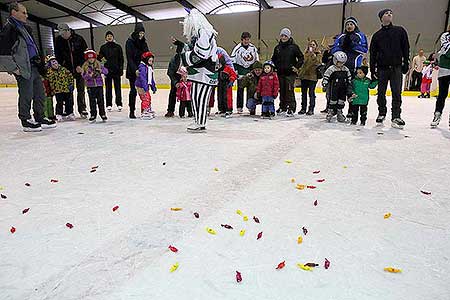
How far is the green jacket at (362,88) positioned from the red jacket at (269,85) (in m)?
1.09

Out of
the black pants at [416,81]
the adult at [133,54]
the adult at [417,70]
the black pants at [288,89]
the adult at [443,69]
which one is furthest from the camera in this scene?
the black pants at [416,81]

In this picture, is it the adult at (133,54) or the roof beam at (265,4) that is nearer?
the adult at (133,54)

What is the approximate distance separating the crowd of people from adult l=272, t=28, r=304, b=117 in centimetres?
1

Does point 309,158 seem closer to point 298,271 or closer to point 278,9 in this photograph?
point 298,271

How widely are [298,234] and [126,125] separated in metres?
3.21

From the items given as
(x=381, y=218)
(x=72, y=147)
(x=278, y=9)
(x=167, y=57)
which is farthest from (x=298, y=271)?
(x=167, y=57)

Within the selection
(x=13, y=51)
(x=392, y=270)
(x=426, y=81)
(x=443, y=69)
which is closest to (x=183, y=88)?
(x=13, y=51)

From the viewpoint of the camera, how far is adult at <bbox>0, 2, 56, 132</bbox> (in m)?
3.07

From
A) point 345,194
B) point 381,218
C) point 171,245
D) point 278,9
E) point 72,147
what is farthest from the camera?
point 278,9

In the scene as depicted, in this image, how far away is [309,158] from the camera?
7.90 ft

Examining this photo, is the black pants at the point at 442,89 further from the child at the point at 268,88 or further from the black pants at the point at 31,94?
the black pants at the point at 31,94

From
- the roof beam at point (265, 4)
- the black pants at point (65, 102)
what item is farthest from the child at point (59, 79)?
the roof beam at point (265, 4)

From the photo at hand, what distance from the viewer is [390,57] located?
11.8ft

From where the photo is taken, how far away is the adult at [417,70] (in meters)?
10.2
